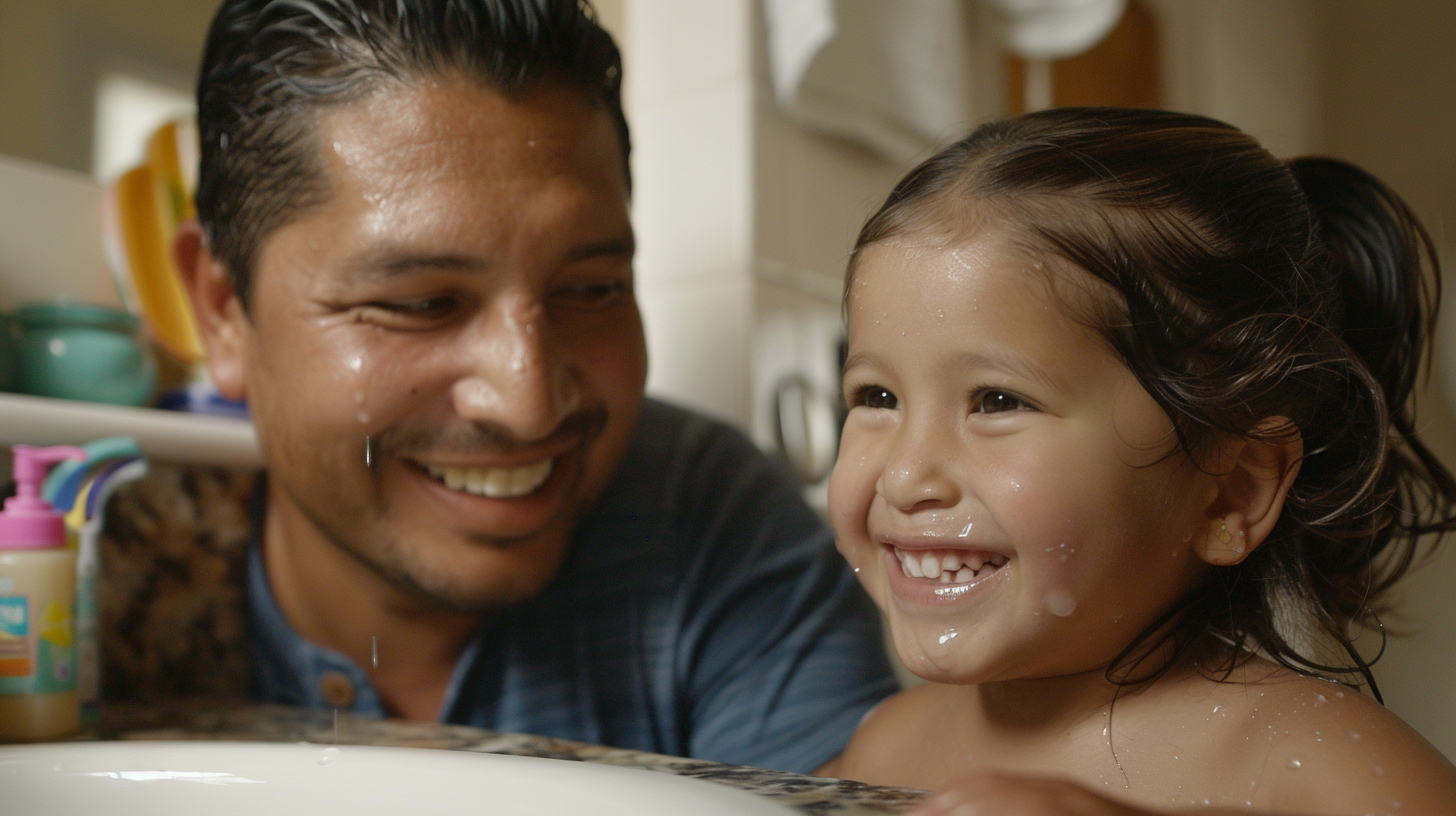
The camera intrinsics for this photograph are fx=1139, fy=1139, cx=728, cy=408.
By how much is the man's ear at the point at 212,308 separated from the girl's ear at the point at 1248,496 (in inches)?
29.8

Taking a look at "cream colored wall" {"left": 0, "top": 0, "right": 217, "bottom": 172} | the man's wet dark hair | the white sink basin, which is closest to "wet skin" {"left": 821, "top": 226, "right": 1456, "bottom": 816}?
the white sink basin

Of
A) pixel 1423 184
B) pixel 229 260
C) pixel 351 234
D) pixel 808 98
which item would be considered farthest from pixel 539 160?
pixel 1423 184

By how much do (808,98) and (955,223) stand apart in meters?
0.82

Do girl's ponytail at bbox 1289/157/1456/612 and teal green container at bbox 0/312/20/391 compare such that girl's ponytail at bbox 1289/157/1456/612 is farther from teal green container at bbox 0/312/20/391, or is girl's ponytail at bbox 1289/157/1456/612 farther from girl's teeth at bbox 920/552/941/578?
teal green container at bbox 0/312/20/391

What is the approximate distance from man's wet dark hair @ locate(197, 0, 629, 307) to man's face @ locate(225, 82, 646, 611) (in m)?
0.01

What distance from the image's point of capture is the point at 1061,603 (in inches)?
24.8

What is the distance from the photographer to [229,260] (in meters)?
0.91

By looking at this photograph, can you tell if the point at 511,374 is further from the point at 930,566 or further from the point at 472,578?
the point at 930,566

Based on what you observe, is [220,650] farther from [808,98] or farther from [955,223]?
[808,98]

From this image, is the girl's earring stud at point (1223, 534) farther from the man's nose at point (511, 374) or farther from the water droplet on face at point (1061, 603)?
the man's nose at point (511, 374)

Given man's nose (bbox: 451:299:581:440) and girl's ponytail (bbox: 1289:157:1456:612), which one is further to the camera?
man's nose (bbox: 451:299:581:440)

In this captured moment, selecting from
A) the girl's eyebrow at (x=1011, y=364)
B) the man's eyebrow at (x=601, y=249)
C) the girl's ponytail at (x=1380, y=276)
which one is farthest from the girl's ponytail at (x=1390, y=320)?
the man's eyebrow at (x=601, y=249)

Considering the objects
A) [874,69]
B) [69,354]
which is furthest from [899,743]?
[874,69]

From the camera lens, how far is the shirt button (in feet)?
3.23
